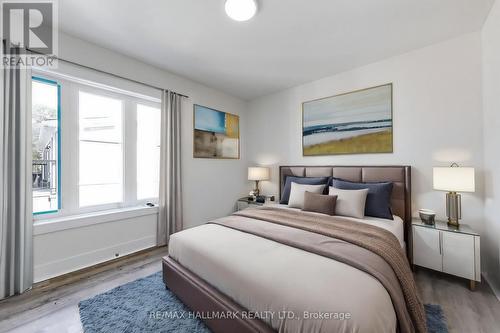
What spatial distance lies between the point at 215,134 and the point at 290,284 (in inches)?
122

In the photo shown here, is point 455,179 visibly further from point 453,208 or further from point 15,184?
point 15,184

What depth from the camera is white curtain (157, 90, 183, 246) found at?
3.02 m

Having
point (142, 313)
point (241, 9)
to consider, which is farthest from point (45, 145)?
point (241, 9)

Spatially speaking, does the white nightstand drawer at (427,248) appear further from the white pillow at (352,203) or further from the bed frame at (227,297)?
the white pillow at (352,203)

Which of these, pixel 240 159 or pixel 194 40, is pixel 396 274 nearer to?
pixel 194 40

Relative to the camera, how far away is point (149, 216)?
9.68 feet

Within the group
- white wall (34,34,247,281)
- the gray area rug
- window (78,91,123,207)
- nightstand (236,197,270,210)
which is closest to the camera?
the gray area rug

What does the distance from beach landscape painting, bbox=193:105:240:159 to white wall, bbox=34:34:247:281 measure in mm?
104

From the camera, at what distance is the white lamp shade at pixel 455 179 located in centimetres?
202

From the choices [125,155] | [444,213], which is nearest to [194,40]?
[125,155]

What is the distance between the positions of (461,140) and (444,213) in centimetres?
85

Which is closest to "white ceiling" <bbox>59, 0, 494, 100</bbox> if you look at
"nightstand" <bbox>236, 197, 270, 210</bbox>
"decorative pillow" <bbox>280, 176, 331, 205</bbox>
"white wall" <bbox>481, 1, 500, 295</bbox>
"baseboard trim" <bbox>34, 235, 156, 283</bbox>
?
"white wall" <bbox>481, 1, 500, 295</bbox>

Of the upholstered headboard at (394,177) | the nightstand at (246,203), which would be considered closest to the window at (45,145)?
the nightstand at (246,203)

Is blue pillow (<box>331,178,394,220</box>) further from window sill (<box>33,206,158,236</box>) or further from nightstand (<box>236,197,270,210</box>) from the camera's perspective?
window sill (<box>33,206,158,236</box>)
